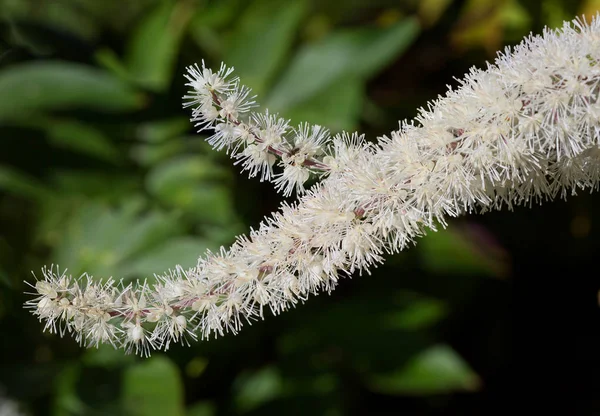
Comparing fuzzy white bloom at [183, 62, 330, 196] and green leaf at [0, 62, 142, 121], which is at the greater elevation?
green leaf at [0, 62, 142, 121]

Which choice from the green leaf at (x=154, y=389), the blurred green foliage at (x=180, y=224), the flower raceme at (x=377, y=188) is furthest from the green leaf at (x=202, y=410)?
the flower raceme at (x=377, y=188)

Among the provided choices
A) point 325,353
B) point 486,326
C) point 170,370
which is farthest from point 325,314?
point 486,326

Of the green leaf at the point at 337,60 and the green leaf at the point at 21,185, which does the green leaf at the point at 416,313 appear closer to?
the green leaf at the point at 337,60

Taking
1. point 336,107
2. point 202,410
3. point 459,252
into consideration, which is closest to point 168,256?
point 202,410

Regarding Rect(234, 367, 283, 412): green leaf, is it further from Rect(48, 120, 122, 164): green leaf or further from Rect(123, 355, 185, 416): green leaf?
Rect(48, 120, 122, 164): green leaf

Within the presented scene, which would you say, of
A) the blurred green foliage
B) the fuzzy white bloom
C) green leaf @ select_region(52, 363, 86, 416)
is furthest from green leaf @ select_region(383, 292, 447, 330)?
the fuzzy white bloom

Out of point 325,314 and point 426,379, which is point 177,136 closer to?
point 325,314
